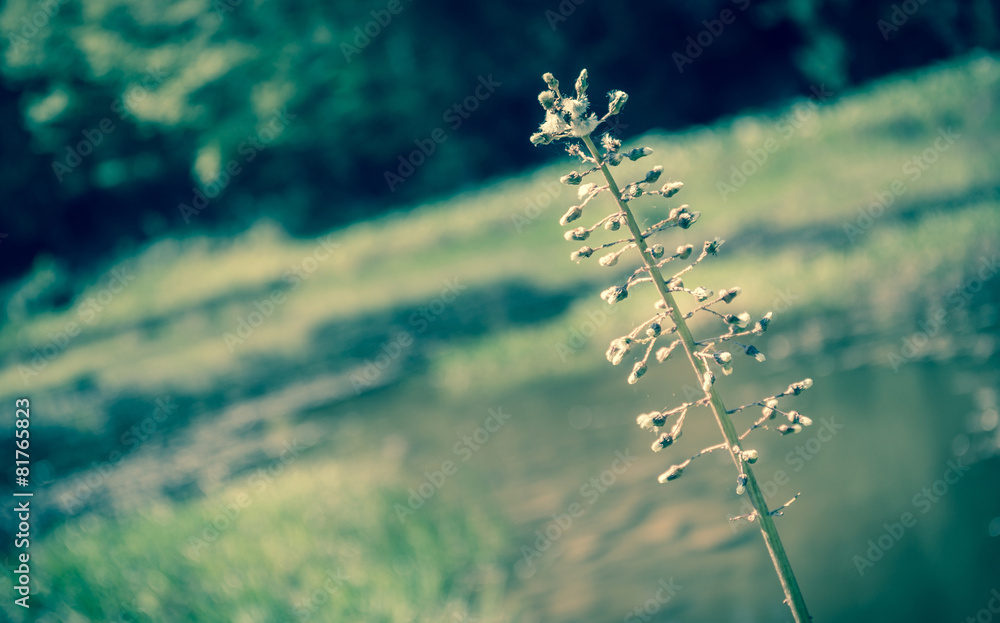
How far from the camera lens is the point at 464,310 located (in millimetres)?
12352

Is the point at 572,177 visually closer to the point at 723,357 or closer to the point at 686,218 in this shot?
the point at 686,218

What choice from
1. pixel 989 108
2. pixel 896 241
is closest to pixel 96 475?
pixel 896 241

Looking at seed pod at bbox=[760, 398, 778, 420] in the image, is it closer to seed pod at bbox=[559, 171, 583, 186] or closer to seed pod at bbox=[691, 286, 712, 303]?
seed pod at bbox=[691, 286, 712, 303]

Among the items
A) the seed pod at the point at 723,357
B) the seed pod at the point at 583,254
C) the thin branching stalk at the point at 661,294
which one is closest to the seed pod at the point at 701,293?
the thin branching stalk at the point at 661,294

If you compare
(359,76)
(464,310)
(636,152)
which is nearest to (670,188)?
(636,152)

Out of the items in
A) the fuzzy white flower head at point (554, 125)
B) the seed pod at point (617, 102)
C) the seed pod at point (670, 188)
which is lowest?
the seed pod at point (670, 188)

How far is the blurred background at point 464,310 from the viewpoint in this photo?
460 cm

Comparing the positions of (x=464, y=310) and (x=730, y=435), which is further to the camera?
(x=464, y=310)

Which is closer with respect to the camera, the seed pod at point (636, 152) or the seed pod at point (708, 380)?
the seed pod at point (708, 380)

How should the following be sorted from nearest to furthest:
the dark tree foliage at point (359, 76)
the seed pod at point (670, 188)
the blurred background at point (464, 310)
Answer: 1. the seed pod at point (670, 188)
2. the blurred background at point (464, 310)
3. the dark tree foliage at point (359, 76)

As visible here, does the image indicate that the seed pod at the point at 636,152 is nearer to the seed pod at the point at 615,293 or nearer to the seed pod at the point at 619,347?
the seed pod at the point at 615,293

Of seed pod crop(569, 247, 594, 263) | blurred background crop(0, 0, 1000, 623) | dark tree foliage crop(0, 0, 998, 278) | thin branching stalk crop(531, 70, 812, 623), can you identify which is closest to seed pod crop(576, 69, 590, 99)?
thin branching stalk crop(531, 70, 812, 623)

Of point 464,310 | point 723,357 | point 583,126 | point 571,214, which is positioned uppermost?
point 464,310

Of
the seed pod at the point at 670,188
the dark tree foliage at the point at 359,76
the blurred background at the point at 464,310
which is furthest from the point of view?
the dark tree foliage at the point at 359,76
